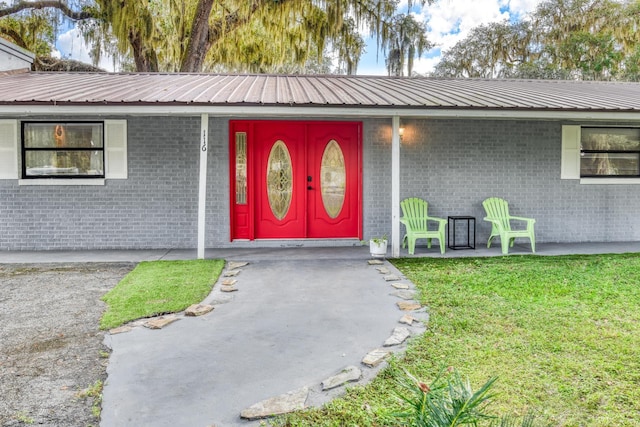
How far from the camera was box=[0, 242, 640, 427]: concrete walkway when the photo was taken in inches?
105

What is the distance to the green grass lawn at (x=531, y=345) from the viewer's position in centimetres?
258

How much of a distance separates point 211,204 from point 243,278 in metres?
2.50

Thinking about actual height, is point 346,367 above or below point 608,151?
below

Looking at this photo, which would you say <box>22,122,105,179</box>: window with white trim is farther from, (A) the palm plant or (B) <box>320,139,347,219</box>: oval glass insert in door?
(A) the palm plant

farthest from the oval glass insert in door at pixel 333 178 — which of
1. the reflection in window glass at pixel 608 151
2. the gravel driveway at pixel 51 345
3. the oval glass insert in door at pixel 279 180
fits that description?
the reflection in window glass at pixel 608 151

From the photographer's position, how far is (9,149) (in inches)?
301

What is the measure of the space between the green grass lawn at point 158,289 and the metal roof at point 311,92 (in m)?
2.22

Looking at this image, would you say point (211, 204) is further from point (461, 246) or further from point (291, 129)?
point (461, 246)

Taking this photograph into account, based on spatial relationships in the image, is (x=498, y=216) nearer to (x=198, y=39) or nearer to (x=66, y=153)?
(x=66, y=153)

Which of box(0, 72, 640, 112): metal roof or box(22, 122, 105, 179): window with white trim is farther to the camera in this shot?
box(22, 122, 105, 179): window with white trim

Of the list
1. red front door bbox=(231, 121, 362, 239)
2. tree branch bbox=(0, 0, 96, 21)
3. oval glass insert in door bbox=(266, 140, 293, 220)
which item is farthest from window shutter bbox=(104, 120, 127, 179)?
tree branch bbox=(0, 0, 96, 21)

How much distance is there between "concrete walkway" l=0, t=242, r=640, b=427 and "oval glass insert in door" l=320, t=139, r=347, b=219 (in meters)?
2.23

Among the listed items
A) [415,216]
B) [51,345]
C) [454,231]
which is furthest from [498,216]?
[51,345]

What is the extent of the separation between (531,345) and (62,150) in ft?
24.8
